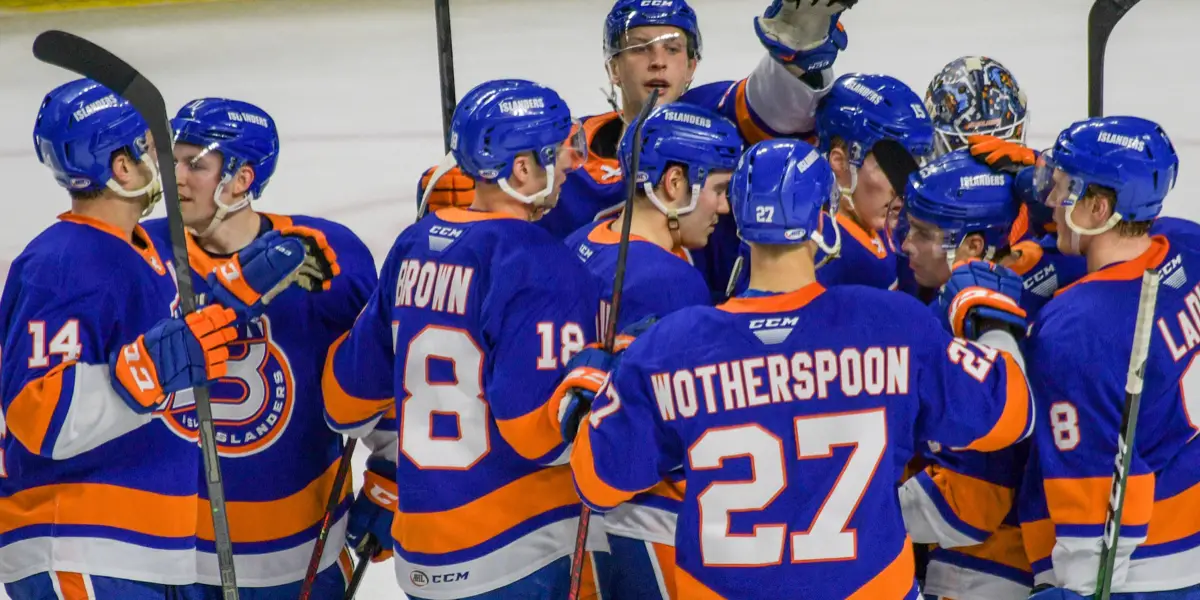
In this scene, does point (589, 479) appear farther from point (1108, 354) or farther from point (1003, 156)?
point (1003, 156)

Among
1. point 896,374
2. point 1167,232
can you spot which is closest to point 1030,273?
point 1167,232

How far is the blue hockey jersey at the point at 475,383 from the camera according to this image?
107 inches

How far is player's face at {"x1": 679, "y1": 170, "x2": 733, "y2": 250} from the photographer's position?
9.91 ft

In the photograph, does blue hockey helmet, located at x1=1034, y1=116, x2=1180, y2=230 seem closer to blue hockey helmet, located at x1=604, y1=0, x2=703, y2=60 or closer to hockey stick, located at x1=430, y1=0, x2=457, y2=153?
blue hockey helmet, located at x1=604, y1=0, x2=703, y2=60

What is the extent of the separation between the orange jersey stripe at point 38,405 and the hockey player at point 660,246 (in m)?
1.01

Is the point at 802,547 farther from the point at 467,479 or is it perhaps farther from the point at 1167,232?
the point at 1167,232

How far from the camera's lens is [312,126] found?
8484mm

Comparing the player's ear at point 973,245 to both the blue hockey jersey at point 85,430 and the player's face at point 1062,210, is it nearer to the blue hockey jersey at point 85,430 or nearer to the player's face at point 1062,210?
the player's face at point 1062,210

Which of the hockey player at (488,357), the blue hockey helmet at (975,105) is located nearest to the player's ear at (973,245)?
the blue hockey helmet at (975,105)

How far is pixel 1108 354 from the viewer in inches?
101

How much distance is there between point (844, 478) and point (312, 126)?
6561 mm

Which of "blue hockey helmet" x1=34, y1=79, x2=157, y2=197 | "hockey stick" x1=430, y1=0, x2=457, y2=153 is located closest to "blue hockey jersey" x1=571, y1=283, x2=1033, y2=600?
"blue hockey helmet" x1=34, y1=79, x2=157, y2=197

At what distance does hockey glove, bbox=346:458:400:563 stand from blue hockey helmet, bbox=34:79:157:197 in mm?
858

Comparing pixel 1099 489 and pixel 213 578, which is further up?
pixel 1099 489
